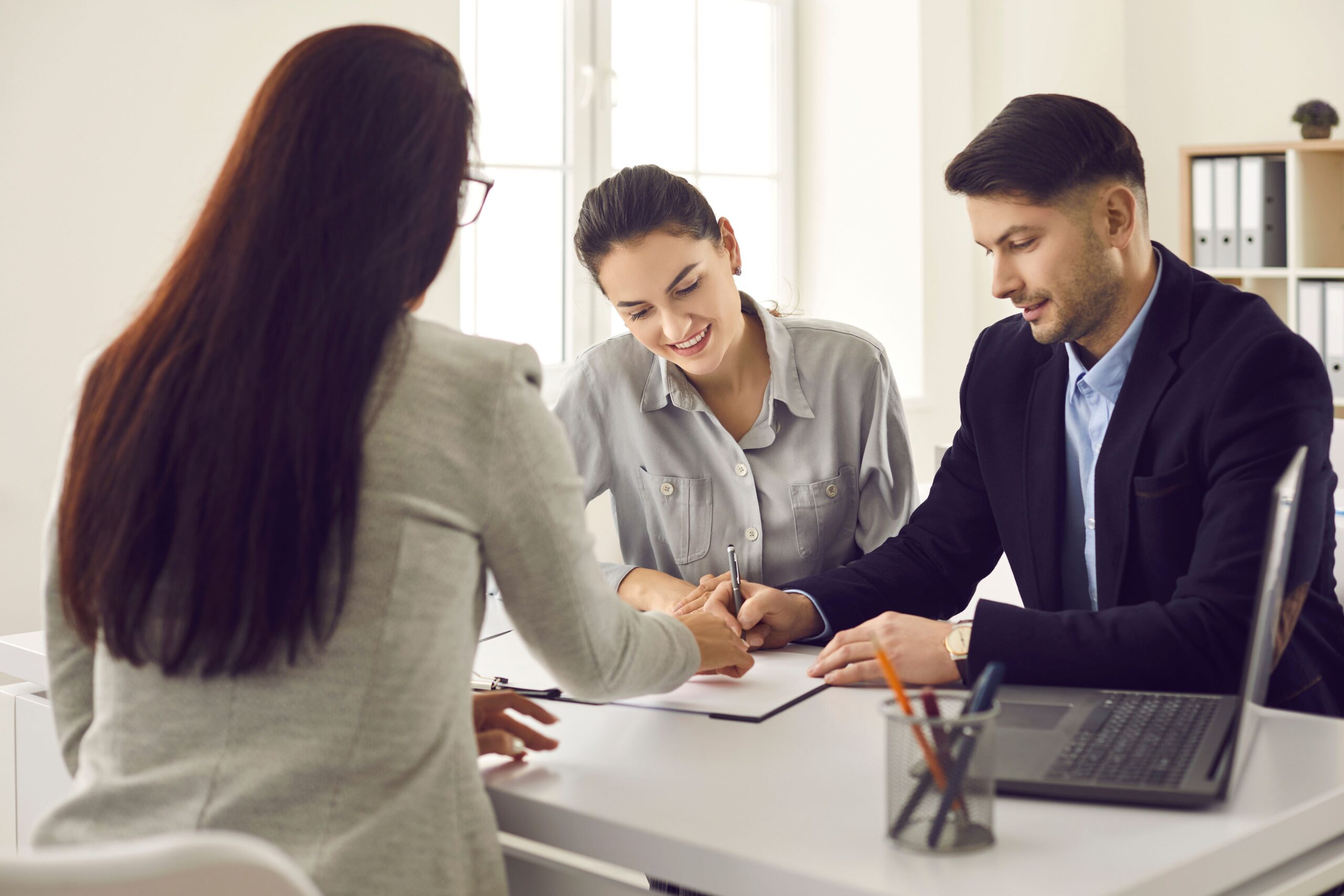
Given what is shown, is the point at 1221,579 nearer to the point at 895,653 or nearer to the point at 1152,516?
the point at 1152,516

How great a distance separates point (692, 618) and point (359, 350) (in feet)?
1.87

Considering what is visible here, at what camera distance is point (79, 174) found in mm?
2596

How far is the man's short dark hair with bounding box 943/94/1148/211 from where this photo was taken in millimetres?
1534

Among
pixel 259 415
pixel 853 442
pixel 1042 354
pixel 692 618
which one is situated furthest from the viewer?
pixel 853 442

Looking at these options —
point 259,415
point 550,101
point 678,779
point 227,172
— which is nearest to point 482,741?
point 678,779

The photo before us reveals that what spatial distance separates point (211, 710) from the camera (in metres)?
0.92

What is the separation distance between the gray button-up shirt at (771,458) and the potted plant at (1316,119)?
244 cm

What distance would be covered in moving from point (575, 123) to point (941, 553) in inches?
92.1

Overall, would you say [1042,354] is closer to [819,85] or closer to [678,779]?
[678,779]

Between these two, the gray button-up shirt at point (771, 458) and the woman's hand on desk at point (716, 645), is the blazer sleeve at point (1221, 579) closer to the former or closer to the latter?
the woman's hand on desk at point (716, 645)

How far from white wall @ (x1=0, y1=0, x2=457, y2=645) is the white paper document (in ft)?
4.47

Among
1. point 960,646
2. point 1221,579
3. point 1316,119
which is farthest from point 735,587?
point 1316,119

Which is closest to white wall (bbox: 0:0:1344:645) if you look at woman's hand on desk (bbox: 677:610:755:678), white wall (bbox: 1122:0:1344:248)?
white wall (bbox: 1122:0:1344:248)

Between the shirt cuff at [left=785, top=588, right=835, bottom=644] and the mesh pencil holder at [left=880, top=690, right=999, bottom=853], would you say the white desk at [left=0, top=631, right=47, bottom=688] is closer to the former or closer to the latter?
the shirt cuff at [left=785, top=588, right=835, bottom=644]
